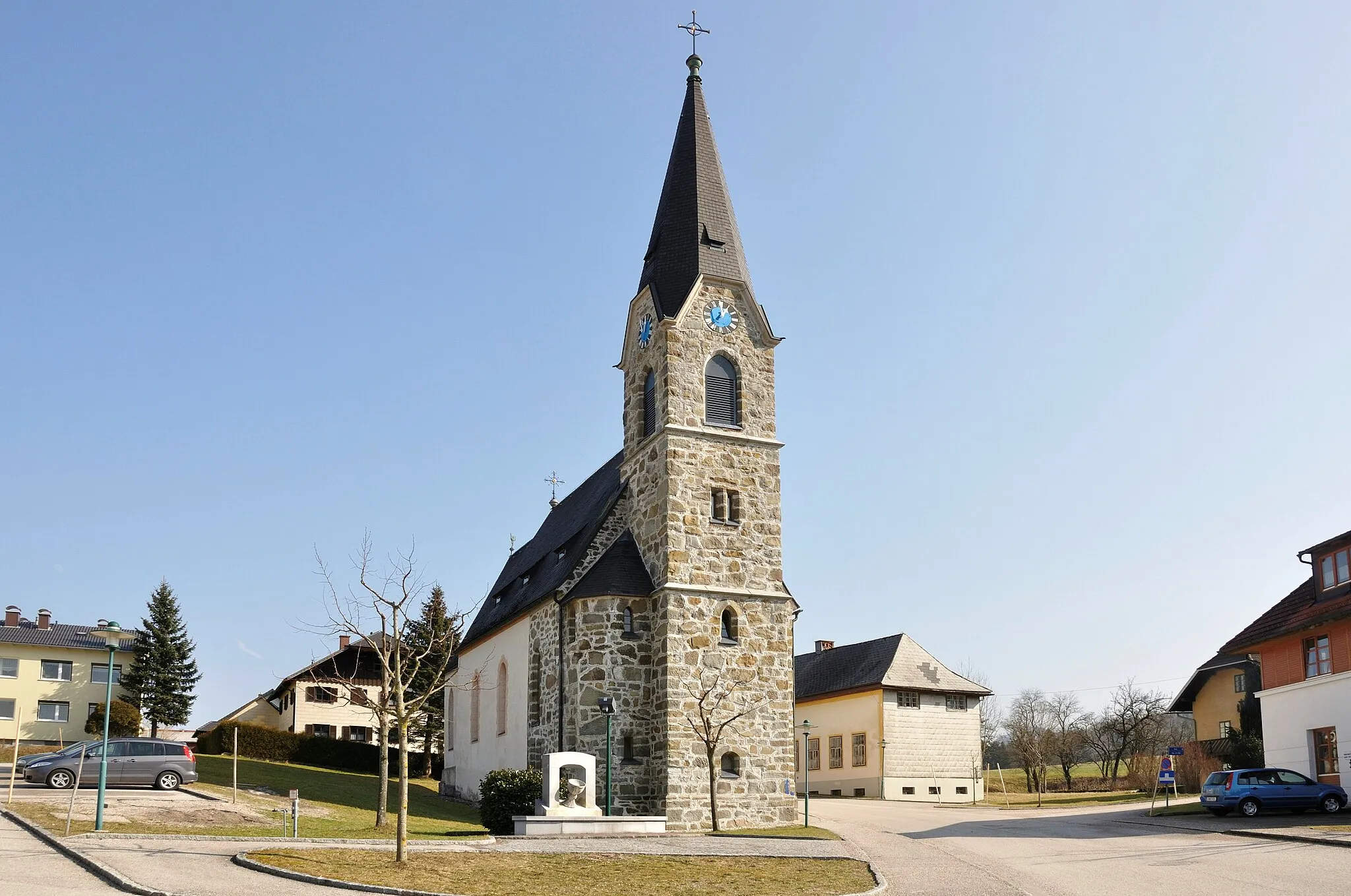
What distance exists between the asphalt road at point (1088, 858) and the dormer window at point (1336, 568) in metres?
8.64

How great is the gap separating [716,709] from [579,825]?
6531 millimetres

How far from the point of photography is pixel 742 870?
21.3 meters

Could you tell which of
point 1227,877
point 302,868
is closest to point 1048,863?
point 1227,877

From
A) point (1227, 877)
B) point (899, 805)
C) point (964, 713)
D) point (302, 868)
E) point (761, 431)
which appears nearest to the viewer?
point (302, 868)

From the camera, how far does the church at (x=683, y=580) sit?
32.8m

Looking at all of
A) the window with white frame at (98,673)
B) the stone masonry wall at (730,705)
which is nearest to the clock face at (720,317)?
the stone masonry wall at (730,705)

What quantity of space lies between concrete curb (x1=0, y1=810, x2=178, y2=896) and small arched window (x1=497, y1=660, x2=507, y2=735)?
729 inches

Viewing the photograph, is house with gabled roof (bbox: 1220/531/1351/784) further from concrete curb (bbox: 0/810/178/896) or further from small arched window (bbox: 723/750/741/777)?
concrete curb (bbox: 0/810/178/896)

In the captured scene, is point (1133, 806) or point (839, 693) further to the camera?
point (839, 693)

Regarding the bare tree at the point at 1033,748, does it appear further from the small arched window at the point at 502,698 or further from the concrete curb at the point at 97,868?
the concrete curb at the point at 97,868

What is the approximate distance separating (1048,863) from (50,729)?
6190 cm

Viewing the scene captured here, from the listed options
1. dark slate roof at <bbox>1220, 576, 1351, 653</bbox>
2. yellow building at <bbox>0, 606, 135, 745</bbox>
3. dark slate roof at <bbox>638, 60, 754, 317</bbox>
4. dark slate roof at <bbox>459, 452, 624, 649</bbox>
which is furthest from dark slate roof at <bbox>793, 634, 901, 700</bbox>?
yellow building at <bbox>0, 606, 135, 745</bbox>

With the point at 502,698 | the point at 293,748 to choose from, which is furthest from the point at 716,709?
the point at 293,748

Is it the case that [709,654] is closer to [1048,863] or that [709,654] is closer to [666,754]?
[666,754]
